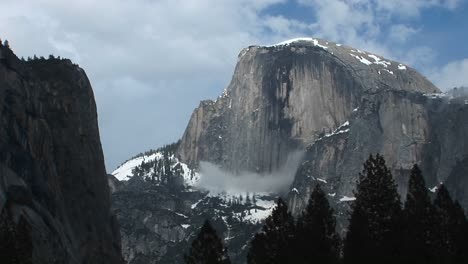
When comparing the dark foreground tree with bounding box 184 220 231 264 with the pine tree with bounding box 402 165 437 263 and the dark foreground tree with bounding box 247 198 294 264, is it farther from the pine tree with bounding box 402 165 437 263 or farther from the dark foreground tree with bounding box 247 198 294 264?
the pine tree with bounding box 402 165 437 263

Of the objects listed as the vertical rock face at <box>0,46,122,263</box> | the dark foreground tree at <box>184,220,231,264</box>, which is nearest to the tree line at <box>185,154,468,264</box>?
the dark foreground tree at <box>184,220,231,264</box>

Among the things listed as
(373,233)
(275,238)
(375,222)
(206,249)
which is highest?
(375,222)

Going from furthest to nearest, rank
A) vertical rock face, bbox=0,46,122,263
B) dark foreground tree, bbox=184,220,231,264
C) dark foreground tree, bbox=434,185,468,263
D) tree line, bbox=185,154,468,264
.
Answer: vertical rock face, bbox=0,46,122,263
dark foreground tree, bbox=434,185,468,263
tree line, bbox=185,154,468,264
dark foreground tree, bbox=184,220,231,264

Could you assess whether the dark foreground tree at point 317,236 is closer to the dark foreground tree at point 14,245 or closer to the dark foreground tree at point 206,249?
the dark foreground tree at point 206,249

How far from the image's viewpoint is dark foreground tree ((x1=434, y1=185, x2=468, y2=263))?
95912mm

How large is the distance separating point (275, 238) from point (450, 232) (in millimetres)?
23011

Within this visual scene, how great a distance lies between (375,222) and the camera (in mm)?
97000

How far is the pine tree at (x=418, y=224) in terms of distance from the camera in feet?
301

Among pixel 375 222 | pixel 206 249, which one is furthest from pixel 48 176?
pixel 375 222

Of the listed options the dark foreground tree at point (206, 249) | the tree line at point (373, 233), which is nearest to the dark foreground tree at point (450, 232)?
the tree line at point (373, 233)

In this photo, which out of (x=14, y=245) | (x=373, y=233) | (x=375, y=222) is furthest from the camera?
(x=375, y=222)

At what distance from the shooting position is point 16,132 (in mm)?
161500

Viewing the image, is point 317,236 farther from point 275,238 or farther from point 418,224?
point 418,224

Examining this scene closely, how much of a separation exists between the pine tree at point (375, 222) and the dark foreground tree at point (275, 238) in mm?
8661
